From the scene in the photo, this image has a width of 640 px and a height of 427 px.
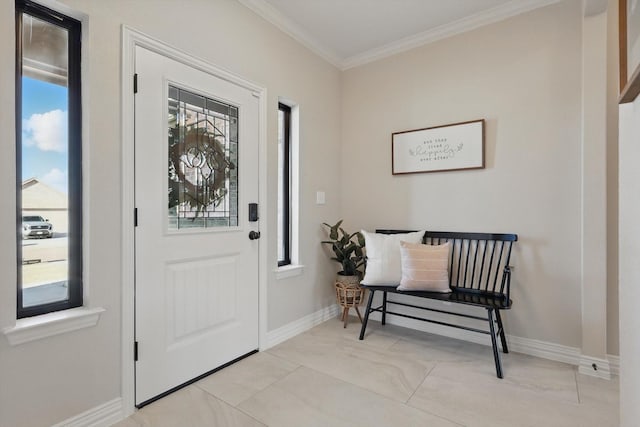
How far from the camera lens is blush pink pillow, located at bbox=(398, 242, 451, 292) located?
92.0 inches

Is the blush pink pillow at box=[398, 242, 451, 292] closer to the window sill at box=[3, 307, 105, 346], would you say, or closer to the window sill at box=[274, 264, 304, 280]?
the window sill at box=[274, 264, 304, 280]

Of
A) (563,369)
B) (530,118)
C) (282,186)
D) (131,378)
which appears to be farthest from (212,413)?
(530,118)

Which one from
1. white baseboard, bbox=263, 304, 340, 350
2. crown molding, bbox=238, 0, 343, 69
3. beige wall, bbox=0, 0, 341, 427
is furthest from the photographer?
white baseboard, bbox=263, 304, 340, 350

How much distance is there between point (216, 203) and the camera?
2.10m

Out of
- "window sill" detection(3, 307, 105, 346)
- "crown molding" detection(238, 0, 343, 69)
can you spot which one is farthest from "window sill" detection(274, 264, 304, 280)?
"crown molding" detection(238, 0, 343, 69)

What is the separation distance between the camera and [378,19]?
→ 2557mm

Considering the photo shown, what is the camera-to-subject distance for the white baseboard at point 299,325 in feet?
8.15

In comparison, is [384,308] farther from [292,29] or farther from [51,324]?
[292,29]

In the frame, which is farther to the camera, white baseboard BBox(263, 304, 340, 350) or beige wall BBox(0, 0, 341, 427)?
white baseboard BBox(263, 304, 340, 350)

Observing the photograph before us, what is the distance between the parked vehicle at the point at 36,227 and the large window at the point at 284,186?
158 centimetres

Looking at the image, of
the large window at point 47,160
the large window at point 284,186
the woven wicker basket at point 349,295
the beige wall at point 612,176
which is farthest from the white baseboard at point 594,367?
the large window at point 47,160

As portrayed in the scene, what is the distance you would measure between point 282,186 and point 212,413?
67.8 inches

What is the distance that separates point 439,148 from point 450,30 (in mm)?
974

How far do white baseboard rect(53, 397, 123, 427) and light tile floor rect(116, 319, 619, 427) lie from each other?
2.5 inches
